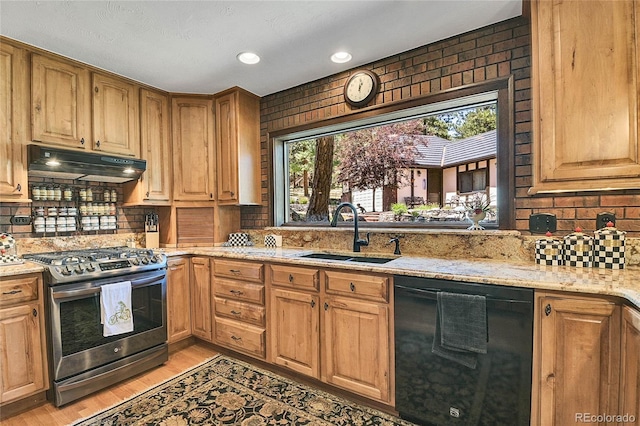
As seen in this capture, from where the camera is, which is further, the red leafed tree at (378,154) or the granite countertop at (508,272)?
the red leafed tree at (378,154)

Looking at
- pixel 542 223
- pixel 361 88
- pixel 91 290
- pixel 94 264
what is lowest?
pixel 91 290

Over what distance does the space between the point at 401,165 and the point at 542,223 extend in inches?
45.3

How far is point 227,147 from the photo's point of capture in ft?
10.5

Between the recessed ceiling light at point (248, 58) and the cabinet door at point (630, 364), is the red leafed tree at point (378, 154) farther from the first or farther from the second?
the cabinet door at point (630, 364)

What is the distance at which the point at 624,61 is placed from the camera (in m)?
1.50

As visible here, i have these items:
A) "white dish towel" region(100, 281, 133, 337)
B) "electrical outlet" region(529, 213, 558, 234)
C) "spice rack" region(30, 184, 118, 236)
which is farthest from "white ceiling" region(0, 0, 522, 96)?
"white dish towel" region(100, 281, 133, 337)

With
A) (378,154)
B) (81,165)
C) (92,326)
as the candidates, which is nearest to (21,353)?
(92,326)

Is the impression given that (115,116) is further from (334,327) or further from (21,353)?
(334,327)

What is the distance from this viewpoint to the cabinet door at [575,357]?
4.32 feet

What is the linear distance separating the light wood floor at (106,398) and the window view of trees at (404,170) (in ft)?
5.37

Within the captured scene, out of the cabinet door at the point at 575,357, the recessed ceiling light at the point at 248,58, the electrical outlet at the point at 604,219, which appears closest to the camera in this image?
the cabinet door at the point at 575,357

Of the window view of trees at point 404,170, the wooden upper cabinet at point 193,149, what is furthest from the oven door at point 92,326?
the window view of trees at point 404,170

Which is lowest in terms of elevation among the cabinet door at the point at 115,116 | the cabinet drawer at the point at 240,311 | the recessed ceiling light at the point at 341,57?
the cabinet drawer at the point at 240,311

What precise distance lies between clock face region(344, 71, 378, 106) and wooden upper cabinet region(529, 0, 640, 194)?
1144 mm
